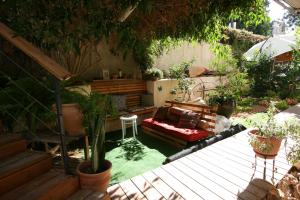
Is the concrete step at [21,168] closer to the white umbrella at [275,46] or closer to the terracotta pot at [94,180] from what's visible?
the terracotta pot at [94,180]

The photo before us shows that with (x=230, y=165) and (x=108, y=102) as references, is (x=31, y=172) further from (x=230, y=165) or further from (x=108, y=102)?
(x=230, y=165)

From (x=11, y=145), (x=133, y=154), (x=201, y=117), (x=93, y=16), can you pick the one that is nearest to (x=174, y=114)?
(x=201, y=117)

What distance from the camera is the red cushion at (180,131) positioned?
5.14m

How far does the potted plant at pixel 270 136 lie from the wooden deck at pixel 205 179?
0.51 m

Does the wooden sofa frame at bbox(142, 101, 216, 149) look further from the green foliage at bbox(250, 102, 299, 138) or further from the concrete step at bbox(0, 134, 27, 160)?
the concrete step at bbox(0, 134, 27, 160)

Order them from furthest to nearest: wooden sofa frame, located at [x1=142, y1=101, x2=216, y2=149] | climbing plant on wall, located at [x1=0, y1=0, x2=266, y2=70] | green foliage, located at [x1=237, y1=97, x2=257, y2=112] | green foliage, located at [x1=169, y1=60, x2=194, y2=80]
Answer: green foliage, located at [x1=237, y1=97, x2=257, y2=112], green foliage, located at [x1=169, y1=60, x2=194, y2=80], wooden sofa frame, located at [x1=142, y1=101, x2=216, y2=149], climbing plant on wall, located at [x1=0, y1=0, x2=266, y2=70]

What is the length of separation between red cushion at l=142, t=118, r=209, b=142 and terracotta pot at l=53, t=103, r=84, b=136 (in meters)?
2.65

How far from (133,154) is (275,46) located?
357 inches

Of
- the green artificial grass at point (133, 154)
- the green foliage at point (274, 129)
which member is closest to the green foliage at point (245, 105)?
the green artificial grass at point (133, 154)

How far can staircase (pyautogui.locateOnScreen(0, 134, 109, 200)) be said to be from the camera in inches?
90.9

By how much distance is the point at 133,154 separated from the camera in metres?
5.00

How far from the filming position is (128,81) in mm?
7695

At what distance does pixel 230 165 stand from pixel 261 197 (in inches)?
34.9

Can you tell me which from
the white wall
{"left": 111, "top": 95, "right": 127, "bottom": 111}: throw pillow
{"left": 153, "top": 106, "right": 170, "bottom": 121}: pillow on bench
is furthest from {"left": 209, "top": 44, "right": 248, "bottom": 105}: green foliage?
{"left": 111, "top": 95, "right": 127, "bottom": 111}: throw pillow
